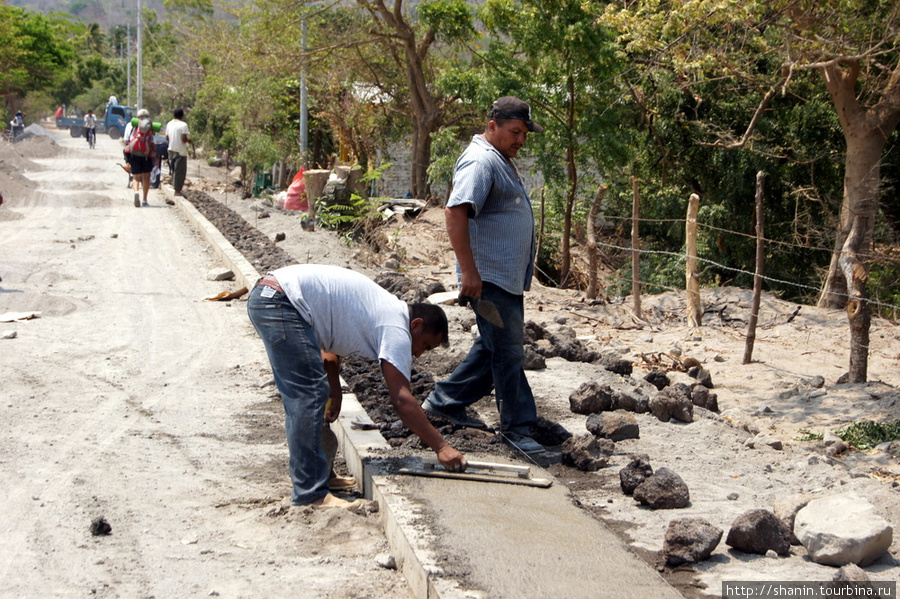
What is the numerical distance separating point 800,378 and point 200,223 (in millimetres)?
10612

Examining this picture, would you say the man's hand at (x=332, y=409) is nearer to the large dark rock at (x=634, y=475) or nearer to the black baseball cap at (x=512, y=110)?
the large dark rock at (x=634, y=475)

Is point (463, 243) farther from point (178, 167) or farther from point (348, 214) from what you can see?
point (178, 167)

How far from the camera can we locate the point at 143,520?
3.95m

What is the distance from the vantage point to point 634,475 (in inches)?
170

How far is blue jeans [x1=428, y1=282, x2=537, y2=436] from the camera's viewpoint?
4.75 m

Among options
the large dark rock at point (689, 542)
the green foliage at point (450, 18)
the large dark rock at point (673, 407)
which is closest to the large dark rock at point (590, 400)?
the large dark rock at point (673, 407)

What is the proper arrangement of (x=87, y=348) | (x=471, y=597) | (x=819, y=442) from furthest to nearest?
(x=87, y=348), (x=819, y=442), (x=471, y=597)

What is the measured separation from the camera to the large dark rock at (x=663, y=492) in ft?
13.5

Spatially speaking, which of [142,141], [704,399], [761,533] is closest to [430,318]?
[761,533]

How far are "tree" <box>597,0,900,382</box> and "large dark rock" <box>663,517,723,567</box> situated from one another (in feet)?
12.4

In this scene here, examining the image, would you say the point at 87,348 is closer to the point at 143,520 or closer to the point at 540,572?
the point at 143,520

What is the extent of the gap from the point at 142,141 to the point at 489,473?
14.9m

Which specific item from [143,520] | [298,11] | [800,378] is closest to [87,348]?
[143,520]

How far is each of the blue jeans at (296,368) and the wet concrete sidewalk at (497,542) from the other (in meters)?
0.41
